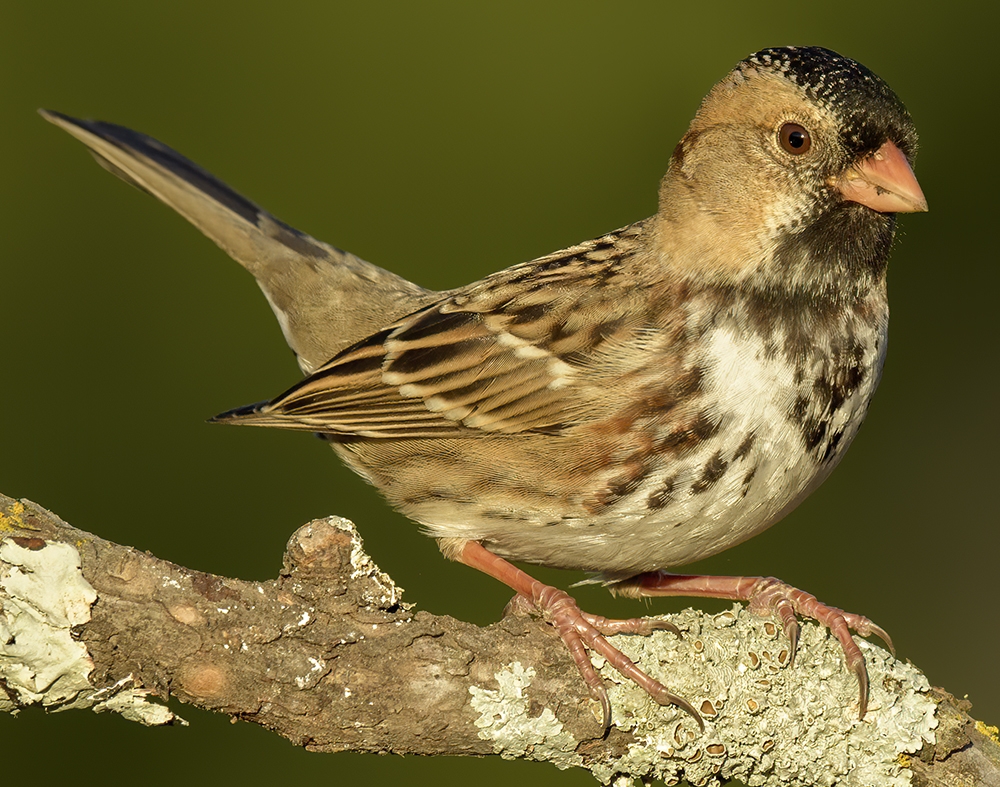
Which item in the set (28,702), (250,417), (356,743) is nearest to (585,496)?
(356,743)

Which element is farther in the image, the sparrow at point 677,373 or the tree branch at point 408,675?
the sparrow at point 677,373

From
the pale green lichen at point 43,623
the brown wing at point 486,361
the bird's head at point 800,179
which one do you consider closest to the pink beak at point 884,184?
the bird's head at point 800,179

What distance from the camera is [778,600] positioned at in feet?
8.53

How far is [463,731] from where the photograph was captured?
209cm

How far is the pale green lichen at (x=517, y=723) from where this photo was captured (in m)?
2.09

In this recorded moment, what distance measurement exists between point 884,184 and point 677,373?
22.9 inches

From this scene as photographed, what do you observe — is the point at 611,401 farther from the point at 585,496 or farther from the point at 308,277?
the point at 308,277

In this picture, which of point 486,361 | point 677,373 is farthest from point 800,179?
point 486,361

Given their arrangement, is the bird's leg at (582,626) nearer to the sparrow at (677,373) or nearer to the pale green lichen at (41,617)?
the sparrow at (677,373)

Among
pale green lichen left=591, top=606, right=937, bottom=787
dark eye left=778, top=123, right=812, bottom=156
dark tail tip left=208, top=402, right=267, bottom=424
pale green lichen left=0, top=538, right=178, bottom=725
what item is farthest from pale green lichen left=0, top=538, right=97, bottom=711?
dark eye left=778, top=123, right=812, bottom=156

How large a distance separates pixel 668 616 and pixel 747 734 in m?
0.29

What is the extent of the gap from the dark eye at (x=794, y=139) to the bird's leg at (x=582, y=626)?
3.45 feet

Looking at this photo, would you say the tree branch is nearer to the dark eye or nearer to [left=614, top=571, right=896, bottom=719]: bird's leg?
[left=614, top=571, right=896, bottom=719]: bird's leg

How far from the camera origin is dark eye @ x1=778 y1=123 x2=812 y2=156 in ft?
7.69
